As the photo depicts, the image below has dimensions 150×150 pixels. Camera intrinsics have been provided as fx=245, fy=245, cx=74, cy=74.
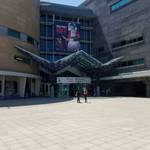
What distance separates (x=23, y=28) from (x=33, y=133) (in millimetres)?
31962

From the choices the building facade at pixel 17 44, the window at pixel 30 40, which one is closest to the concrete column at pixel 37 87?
the building facade at pixel 17 44

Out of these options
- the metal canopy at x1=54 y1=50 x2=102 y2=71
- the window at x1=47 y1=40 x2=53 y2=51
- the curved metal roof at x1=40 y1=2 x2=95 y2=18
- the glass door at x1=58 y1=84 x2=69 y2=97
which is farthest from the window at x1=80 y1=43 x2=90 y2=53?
the glass door at x1=58 y1=84 x2=69 y2=97

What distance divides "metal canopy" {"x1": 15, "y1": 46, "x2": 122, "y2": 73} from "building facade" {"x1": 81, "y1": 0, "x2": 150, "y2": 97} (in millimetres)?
2667

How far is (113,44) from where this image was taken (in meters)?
47.2

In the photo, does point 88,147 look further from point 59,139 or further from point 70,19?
point 70,19

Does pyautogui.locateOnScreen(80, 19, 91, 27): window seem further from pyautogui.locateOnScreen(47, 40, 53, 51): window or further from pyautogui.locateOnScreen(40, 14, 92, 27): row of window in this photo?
pyautogui.locateOnScreen(47, 40, 53, 51): window

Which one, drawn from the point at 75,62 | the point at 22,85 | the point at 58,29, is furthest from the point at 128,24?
the point at 22,85

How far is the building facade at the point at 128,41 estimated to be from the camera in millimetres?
39094

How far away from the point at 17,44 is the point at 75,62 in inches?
457

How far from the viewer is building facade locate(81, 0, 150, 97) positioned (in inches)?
1539

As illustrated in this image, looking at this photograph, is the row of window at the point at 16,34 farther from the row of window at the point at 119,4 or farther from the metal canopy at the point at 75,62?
the row of window at the point at 119,4

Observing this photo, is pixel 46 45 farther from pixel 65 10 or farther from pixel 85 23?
pixel 85 23

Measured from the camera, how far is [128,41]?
42969mm

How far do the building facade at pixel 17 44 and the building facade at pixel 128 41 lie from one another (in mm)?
14708
